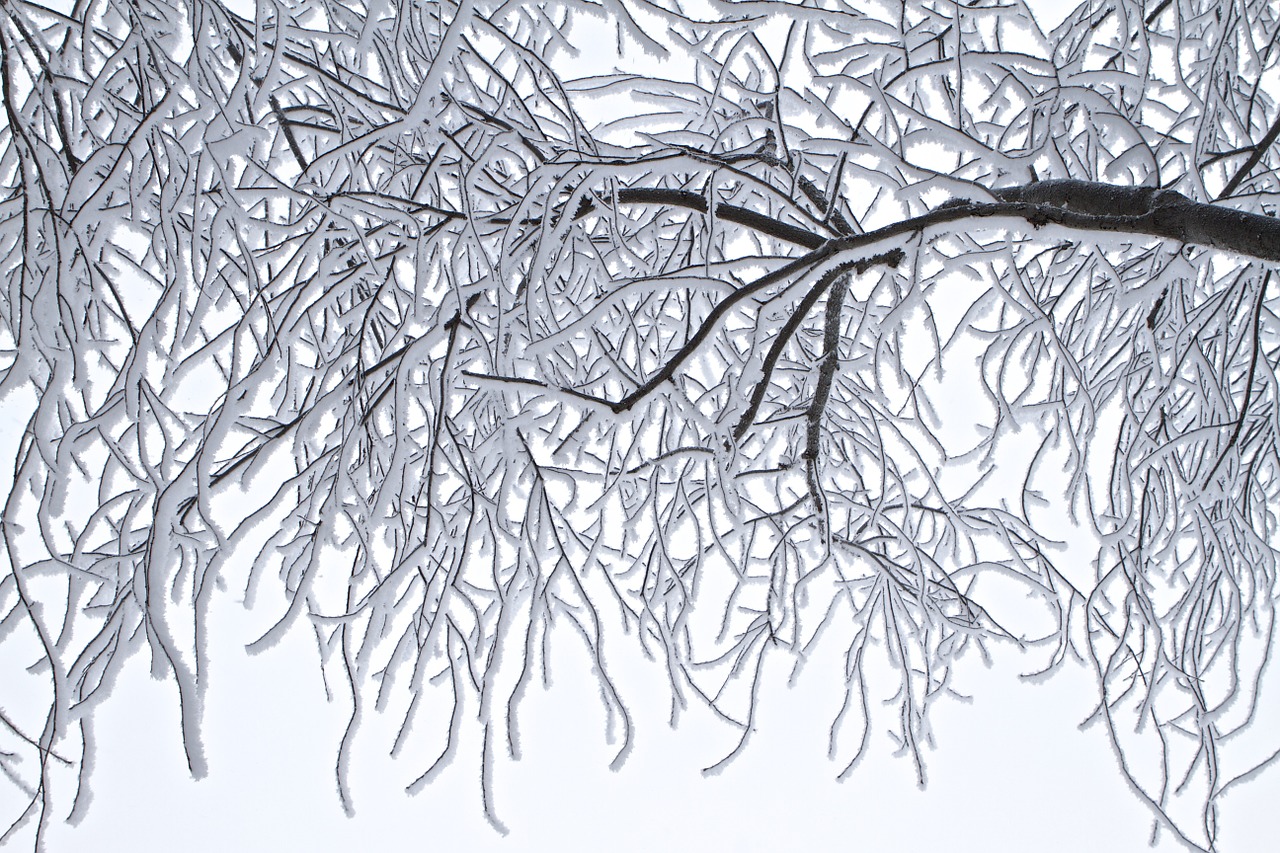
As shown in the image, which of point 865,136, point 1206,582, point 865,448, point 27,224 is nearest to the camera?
point 27,224

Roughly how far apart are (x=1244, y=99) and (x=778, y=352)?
1.42 m

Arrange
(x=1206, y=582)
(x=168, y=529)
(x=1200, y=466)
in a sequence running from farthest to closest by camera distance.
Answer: (x=1200, y=466), (x=1206, y=582), (x=168, y=529)

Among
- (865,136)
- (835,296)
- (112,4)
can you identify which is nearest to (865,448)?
(835,296)

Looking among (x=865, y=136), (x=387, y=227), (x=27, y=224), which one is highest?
(x=865, y=136)

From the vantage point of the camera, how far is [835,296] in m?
2.12

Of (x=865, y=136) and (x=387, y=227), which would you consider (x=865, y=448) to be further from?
(x=387, y=227)

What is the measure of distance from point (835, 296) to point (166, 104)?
4.91 ft

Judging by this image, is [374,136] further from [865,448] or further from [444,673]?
[865,448]

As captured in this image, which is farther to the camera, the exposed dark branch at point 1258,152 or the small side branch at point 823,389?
the small side branch at point 823,389

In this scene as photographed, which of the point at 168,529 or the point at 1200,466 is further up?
the point at 1200,466

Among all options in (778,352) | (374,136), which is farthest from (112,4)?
(778,352)

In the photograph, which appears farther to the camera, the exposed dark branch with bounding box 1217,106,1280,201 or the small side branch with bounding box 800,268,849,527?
the small side branch with bounding box 800,268,849,527

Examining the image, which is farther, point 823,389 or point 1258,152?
point 823,389

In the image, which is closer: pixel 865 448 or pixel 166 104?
pixel 166 104
